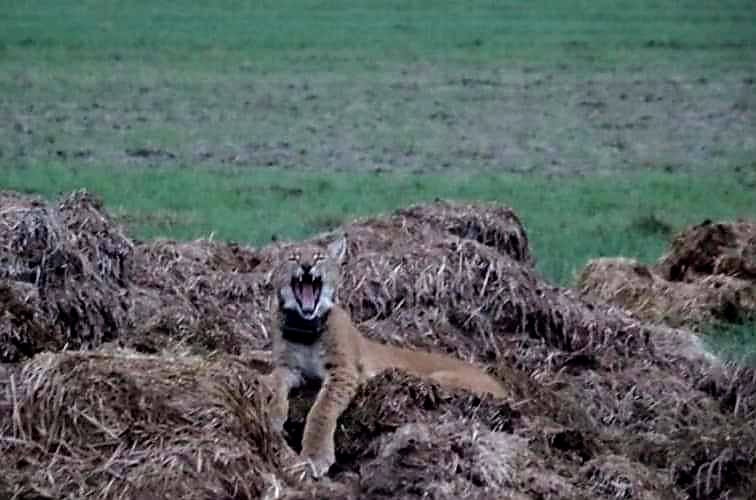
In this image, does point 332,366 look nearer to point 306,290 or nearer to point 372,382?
point 372,382

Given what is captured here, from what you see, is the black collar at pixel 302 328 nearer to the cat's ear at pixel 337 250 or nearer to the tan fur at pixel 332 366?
the tan fur at pixel 332 366

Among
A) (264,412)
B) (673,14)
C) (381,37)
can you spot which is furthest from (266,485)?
(673,14)

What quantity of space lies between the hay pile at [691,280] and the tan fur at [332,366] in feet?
14.1

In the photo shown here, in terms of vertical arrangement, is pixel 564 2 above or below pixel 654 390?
below

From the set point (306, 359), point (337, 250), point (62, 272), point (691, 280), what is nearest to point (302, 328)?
point (306, 359)

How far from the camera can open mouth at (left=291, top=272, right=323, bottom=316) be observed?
940 cm

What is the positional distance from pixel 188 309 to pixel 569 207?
448 inches

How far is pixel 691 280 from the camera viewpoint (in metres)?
15.1

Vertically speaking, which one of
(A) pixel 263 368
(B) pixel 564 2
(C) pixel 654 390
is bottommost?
(B) pixel 564 2

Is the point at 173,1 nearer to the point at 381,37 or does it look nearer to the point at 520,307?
the point at 381,37

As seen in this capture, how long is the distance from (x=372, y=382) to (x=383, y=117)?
23559 mm

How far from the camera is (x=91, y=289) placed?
10.7 m

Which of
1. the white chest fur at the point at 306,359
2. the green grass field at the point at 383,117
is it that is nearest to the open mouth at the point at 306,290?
the white chest fur at the point at 306,359

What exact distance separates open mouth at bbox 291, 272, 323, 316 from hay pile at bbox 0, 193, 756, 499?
49cm
